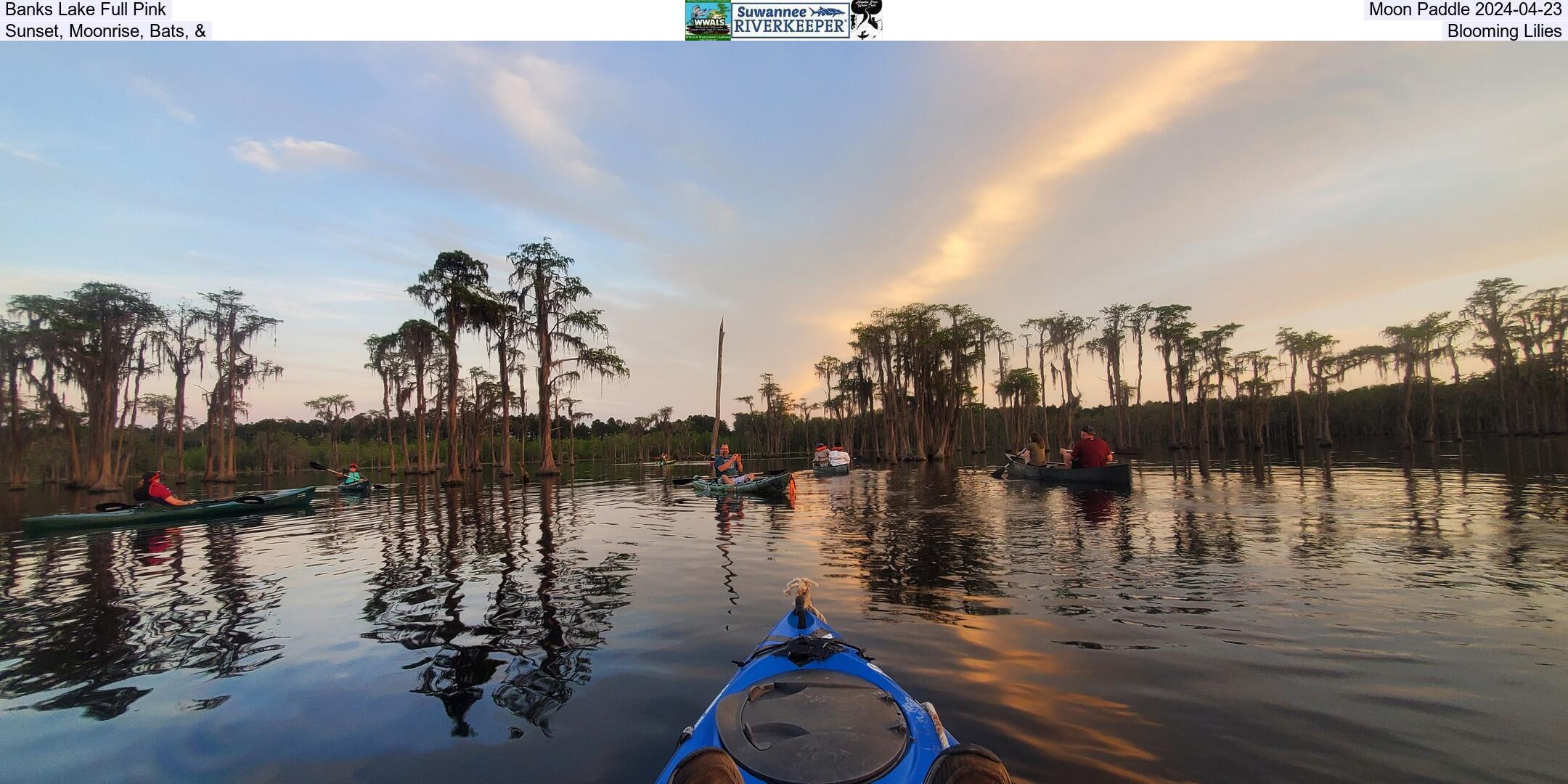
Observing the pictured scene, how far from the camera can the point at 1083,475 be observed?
22.1m

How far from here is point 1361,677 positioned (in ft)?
17.1

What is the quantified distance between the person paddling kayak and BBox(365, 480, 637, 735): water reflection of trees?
31.4ft

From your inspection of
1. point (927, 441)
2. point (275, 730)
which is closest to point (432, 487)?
point (275, 730)

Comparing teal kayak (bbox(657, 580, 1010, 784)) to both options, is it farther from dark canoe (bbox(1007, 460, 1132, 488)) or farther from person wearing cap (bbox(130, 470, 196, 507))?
person wearing cap (bbox(130, 470, 196, 507))

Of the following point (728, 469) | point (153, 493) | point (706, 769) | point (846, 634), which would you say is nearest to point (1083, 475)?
point (728, 469)

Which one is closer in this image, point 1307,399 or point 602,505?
point 602,505

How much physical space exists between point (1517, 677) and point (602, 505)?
22.3m

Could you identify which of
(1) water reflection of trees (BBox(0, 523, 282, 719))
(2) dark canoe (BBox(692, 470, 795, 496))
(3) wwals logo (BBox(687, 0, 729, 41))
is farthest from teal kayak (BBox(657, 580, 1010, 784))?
(2) dark canoe (BBox(692, 470, 795, 496))

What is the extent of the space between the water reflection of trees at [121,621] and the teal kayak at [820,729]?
216 inches

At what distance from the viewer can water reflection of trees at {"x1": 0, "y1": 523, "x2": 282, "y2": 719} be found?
6117 millimetres

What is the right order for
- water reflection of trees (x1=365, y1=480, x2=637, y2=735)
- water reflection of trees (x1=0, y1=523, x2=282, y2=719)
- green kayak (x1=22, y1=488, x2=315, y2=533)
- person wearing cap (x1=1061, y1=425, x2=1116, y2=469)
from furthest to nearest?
person wearing cap (x1=1061, y1=425, x2=1116, y2=469) < green kayak (x1=22, y1=488, x2=315, y2=533) < water reflection of trees (x1=0, y1=523, x2=282, y2=719) < water reflection of trees (x1=365, y1=480, x2=637, y2=735)

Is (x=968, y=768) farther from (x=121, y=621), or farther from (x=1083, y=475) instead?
(x=1083, y=475)

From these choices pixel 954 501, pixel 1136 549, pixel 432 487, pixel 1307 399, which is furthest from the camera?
pixel 1307 399

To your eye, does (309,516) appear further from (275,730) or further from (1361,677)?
(1361,677)
